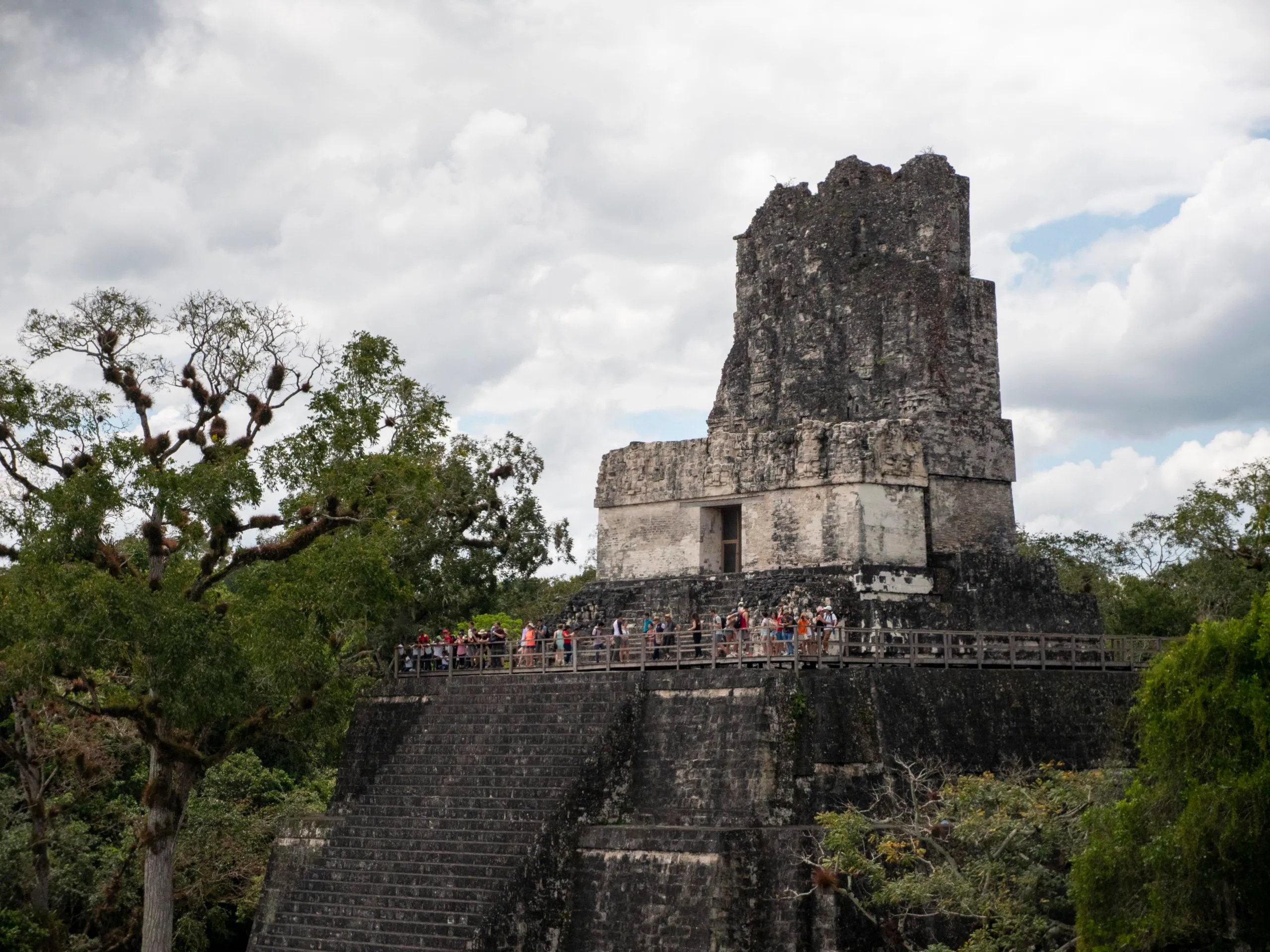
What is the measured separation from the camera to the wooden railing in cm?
1789

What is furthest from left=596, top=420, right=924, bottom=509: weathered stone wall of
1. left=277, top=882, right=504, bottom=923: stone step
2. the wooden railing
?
left=277, top=882, right=504, bottom=923: stone step

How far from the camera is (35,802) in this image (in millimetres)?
22562

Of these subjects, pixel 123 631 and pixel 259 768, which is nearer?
pixel 123 631

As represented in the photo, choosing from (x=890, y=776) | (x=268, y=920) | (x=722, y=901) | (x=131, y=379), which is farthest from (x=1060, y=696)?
(x=131, y=379)

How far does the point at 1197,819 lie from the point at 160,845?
11.7 m

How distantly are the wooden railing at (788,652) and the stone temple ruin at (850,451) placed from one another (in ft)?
1.72

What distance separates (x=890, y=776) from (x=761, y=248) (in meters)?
8.60

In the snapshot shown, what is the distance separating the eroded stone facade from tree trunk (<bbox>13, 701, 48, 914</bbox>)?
774cm

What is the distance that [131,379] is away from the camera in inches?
770

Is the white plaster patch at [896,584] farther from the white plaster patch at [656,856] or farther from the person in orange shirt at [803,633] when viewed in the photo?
the white plaster patch at [656,856]

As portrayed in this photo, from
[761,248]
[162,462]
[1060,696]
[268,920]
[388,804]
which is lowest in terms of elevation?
[268,920]

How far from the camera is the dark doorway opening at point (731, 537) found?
2177 cm

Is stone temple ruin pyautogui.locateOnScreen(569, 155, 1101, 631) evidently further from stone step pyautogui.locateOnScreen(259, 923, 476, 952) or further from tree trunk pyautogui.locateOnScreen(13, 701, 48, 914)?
tree trunk pyautogui.locateOnScreen(13, 701, 48, 914)

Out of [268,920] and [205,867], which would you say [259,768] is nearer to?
[205,867]
